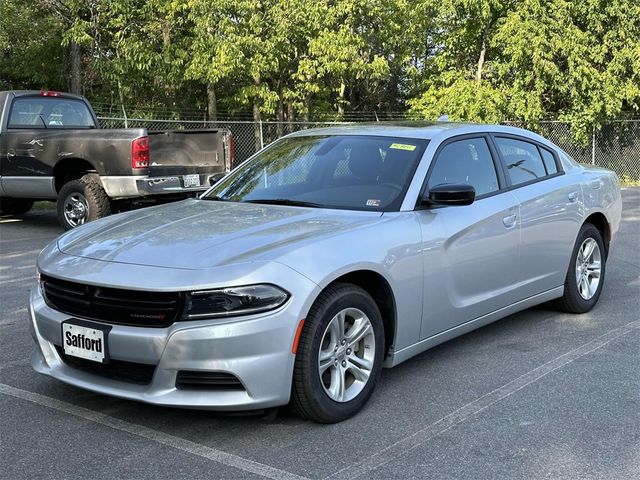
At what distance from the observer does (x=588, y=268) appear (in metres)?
6.22

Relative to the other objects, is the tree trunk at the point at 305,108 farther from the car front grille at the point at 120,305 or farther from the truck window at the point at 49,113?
the car front grille at the point at 120,305

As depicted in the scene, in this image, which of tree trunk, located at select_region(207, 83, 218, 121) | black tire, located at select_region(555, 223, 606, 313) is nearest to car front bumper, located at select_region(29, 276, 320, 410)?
black tire, located at select_region(555, 223, 606, 313)

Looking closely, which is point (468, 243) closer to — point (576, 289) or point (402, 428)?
point (402, 428)

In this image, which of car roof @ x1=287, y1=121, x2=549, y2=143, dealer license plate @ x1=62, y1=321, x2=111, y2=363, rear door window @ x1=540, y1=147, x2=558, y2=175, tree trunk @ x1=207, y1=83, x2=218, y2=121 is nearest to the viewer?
dealer license plate @ x1=62, y1=321, x2=111, y2=363

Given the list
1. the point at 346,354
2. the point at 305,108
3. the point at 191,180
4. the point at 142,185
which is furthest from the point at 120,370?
the point at 305,108

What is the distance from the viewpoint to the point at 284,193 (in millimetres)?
4805

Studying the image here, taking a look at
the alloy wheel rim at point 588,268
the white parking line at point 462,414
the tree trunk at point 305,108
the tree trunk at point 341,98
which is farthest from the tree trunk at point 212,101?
the white parking line at point 462,414

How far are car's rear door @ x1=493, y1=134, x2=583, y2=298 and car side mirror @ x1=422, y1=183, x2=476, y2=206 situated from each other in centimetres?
91

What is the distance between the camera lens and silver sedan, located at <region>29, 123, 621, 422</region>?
3465 millimetres

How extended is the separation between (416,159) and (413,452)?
1.94 meters

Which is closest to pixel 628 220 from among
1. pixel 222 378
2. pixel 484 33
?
pixel 222 378

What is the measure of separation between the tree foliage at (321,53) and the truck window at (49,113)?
22.5ft

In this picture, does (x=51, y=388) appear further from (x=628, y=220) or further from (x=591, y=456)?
(x=628, y=220)

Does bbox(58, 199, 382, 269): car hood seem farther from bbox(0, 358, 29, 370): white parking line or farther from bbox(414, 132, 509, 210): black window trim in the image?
bbox(0, 358, 29, 370): white parking line
